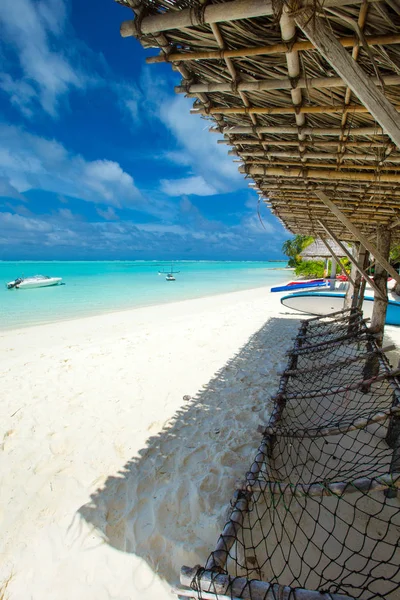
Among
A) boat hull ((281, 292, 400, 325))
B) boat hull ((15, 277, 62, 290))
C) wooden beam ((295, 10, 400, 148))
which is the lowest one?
boat hull ((15, 277, 62, 290))

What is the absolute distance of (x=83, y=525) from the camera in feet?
7.85

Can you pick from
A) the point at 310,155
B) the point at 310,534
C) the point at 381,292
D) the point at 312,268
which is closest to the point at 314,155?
the point at 310,155

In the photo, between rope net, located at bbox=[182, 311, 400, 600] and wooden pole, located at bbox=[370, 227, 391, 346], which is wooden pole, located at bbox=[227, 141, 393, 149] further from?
wooden pole, located at bbox=[370, 227, 391, 346]

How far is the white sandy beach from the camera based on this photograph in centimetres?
209

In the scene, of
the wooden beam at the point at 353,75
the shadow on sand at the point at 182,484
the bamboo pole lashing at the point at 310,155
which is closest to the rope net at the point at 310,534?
the shadow on sand at the point at 182,484

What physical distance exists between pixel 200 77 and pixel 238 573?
3.37 m

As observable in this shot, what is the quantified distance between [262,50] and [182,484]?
3355mm

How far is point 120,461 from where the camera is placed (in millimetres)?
3148

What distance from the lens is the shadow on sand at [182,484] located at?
87.0 inches

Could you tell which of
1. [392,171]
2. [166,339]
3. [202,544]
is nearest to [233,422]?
[202,544]

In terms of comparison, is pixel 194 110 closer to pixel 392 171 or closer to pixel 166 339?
pixel 392 171

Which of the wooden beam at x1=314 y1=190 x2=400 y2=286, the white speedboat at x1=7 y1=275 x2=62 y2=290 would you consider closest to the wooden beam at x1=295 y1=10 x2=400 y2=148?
the wooden beam at x1=314 y1=190 x2=400 y2=286

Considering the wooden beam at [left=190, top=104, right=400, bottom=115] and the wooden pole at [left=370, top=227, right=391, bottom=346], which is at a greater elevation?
the wooden beam at [left=190, top=104, right=400, bottom=115]

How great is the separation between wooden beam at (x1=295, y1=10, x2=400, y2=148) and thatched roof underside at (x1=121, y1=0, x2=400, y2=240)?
0.05 m
